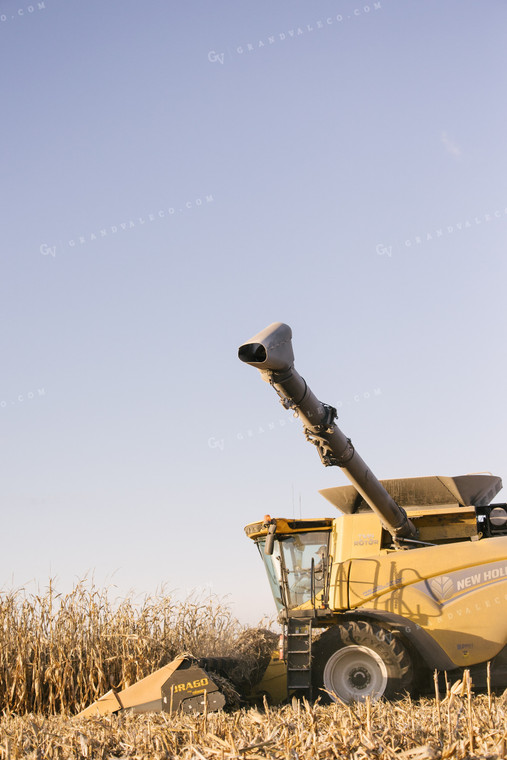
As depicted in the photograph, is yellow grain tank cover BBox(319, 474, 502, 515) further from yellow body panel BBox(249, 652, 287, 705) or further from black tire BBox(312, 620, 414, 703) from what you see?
yellow body panel BBox(249, 652, 287, 705)

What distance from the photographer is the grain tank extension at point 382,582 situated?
830 centimetres

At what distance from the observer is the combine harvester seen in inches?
313

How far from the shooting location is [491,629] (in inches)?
342

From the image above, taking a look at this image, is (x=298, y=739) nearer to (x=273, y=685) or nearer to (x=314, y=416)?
(x=314, y=416)

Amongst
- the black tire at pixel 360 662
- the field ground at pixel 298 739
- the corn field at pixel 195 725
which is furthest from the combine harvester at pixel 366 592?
the field ground at pixel 298 739

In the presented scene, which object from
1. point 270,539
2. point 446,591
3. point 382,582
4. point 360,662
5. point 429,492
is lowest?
point 360,662

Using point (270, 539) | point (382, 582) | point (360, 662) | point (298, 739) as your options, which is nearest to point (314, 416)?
point (270, 539)

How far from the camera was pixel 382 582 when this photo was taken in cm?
894

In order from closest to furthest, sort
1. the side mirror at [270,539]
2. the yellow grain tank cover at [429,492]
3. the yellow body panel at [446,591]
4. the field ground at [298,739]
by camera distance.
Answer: the field ground at [298,739] < the side mirror at [270,539] < the yellow body panel at [446,591] < the yellow grain tank cover at [429,492]

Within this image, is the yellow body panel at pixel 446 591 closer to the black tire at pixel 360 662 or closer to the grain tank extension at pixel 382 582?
the grain tank extension at pixel 382 582

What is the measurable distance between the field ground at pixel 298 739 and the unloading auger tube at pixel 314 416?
10.9ft

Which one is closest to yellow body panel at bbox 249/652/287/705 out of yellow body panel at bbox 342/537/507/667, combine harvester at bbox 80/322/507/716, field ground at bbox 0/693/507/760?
combine harvester at bbox 80/322/507/716

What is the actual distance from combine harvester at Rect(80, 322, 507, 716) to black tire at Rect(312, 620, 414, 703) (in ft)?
0.04

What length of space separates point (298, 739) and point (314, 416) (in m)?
4.42
